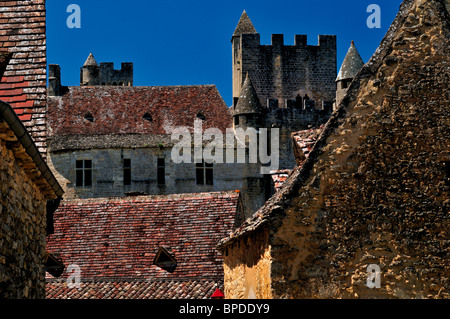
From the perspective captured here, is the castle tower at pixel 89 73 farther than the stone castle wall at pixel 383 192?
Yes

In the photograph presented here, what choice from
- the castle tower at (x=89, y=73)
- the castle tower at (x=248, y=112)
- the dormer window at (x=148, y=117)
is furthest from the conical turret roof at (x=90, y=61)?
the castle tower at (x=248, y=112)

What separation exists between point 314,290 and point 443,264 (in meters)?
1.43

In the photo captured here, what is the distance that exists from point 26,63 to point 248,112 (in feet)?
111

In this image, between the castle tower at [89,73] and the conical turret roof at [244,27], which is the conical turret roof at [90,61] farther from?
the conical turret roof at [244,27]

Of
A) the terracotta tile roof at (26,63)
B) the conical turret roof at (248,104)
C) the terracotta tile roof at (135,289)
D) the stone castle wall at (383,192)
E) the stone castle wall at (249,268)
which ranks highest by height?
the conical turret roof at (248,104)

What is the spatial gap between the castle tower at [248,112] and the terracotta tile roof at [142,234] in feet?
65.7

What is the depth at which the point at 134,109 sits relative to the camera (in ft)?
155

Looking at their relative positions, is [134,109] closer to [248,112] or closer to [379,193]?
[248,112]

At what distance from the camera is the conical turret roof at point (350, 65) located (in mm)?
49469

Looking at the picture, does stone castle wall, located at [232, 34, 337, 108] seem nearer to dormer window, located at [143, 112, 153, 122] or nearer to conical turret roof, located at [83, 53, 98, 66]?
dormer window, located at [143, 112, 153, 122]

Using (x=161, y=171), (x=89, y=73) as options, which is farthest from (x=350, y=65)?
(x=89, y=73)

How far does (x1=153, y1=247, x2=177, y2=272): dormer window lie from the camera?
2320cm

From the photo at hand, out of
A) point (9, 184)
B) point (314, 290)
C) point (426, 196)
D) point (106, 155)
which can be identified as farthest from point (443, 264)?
point (106, 155)
